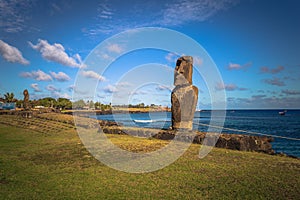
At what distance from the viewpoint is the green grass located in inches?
213

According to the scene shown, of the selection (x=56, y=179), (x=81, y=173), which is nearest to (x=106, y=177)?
(x=81, y=173)

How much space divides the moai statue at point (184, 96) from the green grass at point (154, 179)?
6017 mm

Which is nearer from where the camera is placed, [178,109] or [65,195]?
[65,195]

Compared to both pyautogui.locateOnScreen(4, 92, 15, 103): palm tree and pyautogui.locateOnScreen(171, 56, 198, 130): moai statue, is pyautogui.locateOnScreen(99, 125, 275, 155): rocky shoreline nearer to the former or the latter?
pyautogui.locateOnScreen(171, 56, 198, 130): moai statue

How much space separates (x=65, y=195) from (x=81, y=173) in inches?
67.9

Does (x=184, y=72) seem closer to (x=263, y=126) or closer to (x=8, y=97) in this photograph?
(x=263, y=126)

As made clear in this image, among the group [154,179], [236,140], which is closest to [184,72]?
[236,140]

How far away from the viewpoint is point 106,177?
670cm

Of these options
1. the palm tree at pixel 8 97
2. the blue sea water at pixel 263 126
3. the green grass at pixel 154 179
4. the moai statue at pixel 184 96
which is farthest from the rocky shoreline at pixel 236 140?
the palm tree at pixel 8 97

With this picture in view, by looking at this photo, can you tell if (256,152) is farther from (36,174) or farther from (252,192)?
(36,174)

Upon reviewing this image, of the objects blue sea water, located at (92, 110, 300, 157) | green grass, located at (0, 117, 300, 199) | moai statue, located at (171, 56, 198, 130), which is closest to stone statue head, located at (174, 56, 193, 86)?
moai statue, located at (171, 56, 198, 130)

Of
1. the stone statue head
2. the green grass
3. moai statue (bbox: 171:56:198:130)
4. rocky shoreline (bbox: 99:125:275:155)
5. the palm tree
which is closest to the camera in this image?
the green grass

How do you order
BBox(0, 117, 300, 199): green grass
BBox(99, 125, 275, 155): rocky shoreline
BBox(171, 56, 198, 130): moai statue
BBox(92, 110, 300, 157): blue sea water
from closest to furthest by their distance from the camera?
BBox(0, 117, 300, 199): green grass → BBox(99, 125, 275, 155): rocky shoreline → BBox(171, 56, 198, 130): moai statue → BBox(92, 110, 300, 157): blue sea water

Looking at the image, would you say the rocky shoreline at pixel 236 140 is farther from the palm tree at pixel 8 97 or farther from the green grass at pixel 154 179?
the palm tree at pixel 8 97
